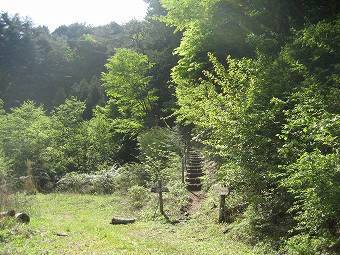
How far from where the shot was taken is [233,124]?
8.97 m

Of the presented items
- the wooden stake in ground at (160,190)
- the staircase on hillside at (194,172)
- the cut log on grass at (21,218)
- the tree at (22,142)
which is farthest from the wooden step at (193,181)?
the tree at (22,142)

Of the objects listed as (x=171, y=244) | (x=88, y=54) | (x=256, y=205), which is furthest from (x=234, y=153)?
(x=88, y=54)

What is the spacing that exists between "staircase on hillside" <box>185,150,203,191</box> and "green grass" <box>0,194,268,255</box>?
3.04 meters

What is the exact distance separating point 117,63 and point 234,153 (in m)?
20.4

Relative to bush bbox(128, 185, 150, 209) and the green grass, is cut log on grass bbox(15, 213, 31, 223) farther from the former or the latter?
bush bbox(128, 185, 150, 209)

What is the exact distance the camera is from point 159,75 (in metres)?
28.9

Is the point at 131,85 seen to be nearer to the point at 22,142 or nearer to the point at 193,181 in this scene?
the point at 22,142

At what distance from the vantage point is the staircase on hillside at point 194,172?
14.5 m

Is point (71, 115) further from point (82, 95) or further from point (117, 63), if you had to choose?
point (82, 95)

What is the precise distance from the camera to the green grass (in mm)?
7641

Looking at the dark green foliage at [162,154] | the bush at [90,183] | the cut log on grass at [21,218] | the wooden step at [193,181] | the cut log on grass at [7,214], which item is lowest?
the bush at [90,183]

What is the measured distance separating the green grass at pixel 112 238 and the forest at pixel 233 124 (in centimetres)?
87

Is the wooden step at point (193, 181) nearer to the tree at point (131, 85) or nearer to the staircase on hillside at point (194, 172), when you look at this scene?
the staircase on hillside at point (194, 172)

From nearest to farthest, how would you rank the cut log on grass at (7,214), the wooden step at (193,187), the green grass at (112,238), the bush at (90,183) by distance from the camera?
1. the green grass at (112,238)
2. the cut log on grass at (7,214)
3. the wooden step at (193,187)
4. the bush at (90,183)
